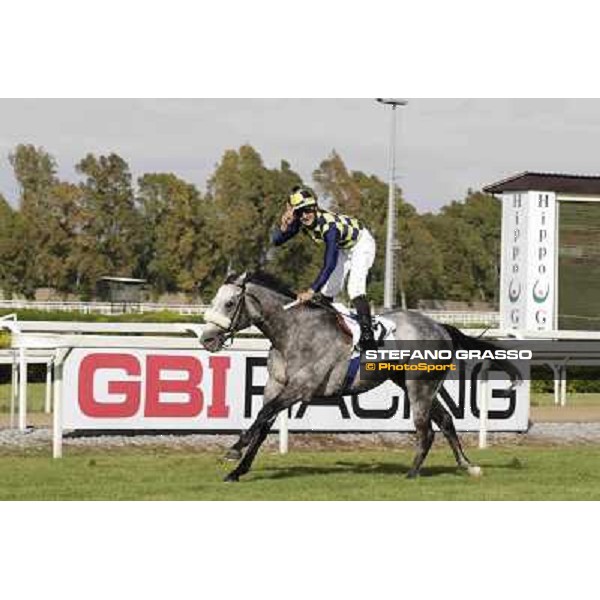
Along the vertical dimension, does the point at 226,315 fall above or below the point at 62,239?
below

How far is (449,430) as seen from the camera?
871 centimetres

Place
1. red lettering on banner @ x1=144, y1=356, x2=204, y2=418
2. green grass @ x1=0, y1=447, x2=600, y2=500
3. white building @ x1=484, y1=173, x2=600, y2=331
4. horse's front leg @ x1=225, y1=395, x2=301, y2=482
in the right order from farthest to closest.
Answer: white building @ x1=484, y1=173, x2=600, y2=331
red lettering on banner @ x1=144, y1=356, x2=204, y2=418
horse's front leg @ x1=225, y1=395, x2=301, y2=482
green grass @ x1=0, y1=447, x2=600, y2=500

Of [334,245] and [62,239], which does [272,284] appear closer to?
[334,245]

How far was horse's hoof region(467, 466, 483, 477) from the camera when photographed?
342 inches

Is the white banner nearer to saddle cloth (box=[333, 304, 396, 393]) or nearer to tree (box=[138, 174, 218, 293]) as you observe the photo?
saddle cloth (box=[333, 304, 396, 393])

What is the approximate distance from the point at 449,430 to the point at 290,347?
53.5 inches

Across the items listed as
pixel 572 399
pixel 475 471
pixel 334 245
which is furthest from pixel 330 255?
pixel 572 399

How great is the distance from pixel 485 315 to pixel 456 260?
348 inches

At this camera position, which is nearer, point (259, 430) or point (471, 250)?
point (259, 430)

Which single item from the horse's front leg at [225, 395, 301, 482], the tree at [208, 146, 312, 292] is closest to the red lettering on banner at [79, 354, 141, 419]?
the horse's front leg at [225, 395, 301, 482]

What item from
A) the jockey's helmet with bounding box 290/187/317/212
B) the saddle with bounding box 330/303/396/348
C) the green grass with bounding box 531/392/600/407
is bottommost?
the green grass with bounding box 531/392/600/407

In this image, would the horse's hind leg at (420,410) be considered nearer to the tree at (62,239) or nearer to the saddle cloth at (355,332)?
the saddle cloth at (355,332)

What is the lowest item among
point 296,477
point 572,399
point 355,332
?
point 572,399

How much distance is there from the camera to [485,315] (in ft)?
113
